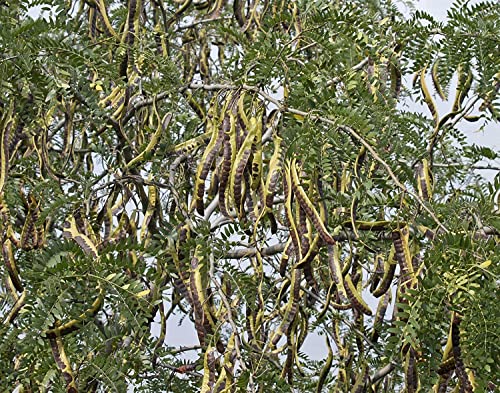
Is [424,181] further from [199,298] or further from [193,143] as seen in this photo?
[193,143]

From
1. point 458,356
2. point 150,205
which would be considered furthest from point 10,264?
point 458,356

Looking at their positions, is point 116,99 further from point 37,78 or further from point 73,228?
point 73,228

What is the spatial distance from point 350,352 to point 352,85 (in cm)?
114

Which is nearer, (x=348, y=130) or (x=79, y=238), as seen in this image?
(x=348, y=130)

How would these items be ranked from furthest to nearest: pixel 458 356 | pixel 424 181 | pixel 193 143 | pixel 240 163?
1. pixel 193 143
2. pixel 424 181
3. pixel 240 163
4. pixel 458 356

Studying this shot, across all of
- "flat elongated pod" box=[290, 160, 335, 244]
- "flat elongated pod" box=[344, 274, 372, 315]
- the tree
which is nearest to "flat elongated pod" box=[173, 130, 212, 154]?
the tree

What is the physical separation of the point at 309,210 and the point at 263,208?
201mm

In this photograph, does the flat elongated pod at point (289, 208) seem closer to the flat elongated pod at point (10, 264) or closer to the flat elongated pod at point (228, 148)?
the flat elongated pod at point (228, 148)

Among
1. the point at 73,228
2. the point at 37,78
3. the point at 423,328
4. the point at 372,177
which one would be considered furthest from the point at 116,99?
the point at 423,328

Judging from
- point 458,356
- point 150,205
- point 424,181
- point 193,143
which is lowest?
point 458,356

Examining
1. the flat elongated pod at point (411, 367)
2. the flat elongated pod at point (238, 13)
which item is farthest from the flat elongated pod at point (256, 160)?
the flat elongated pod at point (238, 13)

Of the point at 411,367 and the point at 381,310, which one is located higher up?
the point at 381,310

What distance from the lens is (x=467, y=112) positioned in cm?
237

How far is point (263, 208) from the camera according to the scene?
2006 millimetres
